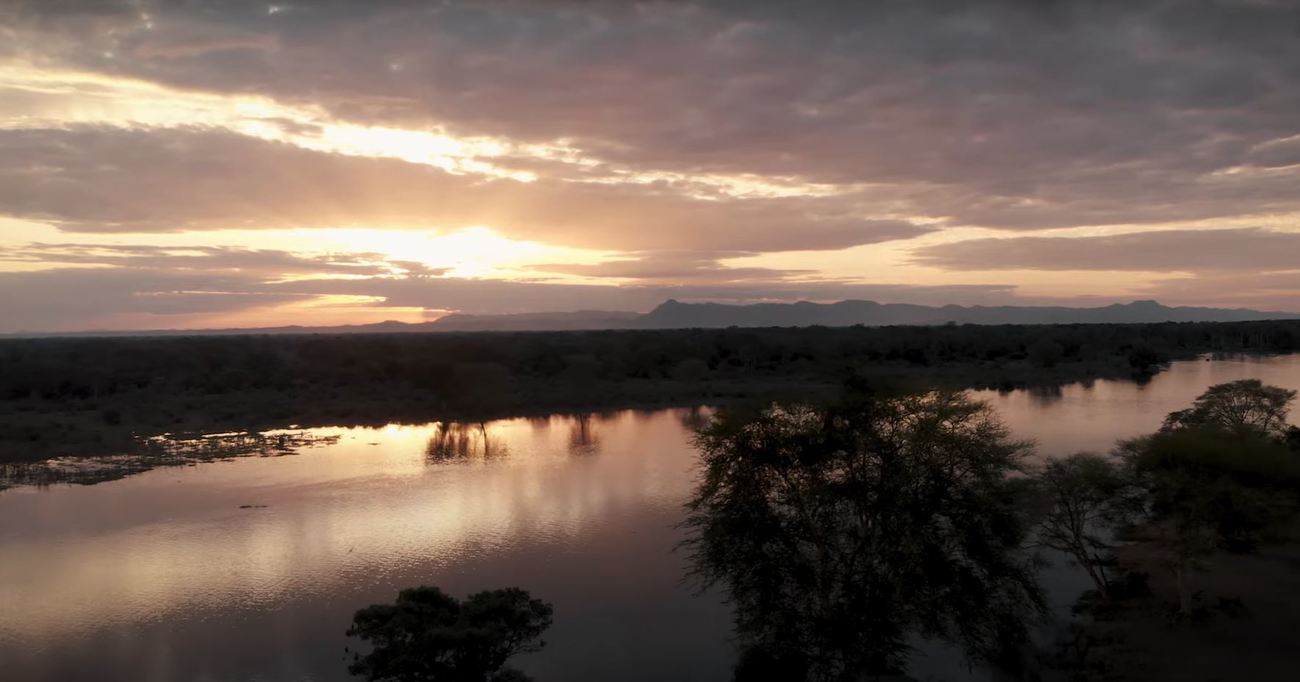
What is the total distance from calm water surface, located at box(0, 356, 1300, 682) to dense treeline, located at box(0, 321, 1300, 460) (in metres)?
11.2

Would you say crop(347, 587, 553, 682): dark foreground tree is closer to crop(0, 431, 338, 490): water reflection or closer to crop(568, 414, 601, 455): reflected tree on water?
crop(568, 414, 601, 455): reflected tree on water

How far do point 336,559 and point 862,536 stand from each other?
14765mm

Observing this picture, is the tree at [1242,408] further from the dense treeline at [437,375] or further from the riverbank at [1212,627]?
the dense treeline at [437,375]

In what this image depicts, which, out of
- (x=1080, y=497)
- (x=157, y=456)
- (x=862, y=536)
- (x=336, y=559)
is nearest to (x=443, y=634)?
(x=862, y=536)

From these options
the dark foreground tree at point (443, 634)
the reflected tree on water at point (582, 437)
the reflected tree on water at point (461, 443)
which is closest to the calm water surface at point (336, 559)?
the reflected tree on water at point (582, 437)

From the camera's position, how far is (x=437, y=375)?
62.1m

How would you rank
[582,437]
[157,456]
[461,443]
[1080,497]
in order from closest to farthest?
[1080,497]
[157,456]
[461,443]
[582,437]

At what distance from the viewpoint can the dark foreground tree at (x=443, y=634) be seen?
14078 mm

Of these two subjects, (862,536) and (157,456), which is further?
(157,456)

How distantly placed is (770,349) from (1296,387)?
48868mm

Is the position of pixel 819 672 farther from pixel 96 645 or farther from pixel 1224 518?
pixel 96 645

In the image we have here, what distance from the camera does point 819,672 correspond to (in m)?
16.9

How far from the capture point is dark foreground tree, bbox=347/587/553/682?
14.1 metres

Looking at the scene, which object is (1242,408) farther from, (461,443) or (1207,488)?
(461,443)
